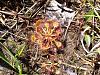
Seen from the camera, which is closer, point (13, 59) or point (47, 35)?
point (13, 59)

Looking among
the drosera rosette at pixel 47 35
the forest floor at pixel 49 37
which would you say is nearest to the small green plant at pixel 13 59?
the forest floor at pixel 49 37

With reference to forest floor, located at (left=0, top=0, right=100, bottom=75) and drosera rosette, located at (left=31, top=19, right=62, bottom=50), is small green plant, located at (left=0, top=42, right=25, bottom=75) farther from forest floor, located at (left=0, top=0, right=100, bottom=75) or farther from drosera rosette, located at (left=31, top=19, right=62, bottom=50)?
drosera rosette, located at (left=31, top=19, right=62, bottom=50)

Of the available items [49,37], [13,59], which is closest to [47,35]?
[49,37]

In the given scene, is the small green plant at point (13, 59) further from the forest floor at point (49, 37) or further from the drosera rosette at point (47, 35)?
the drosera rosette at point (47, 35)

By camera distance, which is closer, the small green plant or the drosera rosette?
→ the small green plant

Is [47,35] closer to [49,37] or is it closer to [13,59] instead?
[49,37]

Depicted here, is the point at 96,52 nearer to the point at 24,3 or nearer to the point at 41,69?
the point at 41,69

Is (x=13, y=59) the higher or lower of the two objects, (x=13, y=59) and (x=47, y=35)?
the lower

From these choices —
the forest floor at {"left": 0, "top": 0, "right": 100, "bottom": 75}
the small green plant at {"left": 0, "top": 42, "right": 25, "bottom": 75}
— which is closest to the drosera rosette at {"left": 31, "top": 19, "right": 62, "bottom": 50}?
the forest floor at {"left": 0, "top": 0, "right": 100, "bottom": 75}
